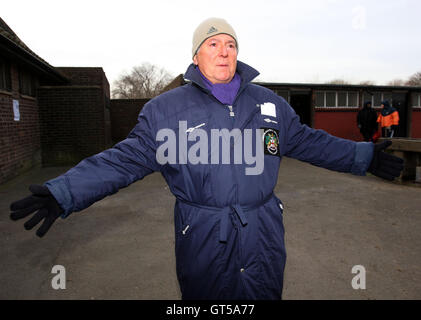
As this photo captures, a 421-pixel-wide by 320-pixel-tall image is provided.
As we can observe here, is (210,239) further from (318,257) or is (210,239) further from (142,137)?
(318,257)

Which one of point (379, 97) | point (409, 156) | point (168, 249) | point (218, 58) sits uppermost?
point (379, 97)

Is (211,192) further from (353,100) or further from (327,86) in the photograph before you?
(353,100)

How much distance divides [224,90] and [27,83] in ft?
35.7

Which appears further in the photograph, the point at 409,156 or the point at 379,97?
the point at 379,97

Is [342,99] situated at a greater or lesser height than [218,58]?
greater

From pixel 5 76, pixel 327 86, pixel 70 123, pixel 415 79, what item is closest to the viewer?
pixel 5 76

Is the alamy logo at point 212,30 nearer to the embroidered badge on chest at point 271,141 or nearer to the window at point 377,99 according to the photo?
the embroidered badge on chest at point 271,141

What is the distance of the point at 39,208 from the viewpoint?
155cm

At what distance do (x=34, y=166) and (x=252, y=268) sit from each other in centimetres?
1074

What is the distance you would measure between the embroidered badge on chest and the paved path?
65.0 inches

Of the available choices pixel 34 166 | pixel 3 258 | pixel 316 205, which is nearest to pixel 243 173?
pixel 3 258

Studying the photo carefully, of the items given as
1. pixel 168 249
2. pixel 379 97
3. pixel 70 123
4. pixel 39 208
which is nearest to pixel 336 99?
pixel 379 97

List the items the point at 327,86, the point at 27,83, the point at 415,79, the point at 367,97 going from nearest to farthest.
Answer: the point at 27,83, the point at 327,86, the point at 367,97, the point at 415,79

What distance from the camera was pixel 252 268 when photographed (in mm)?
1785
